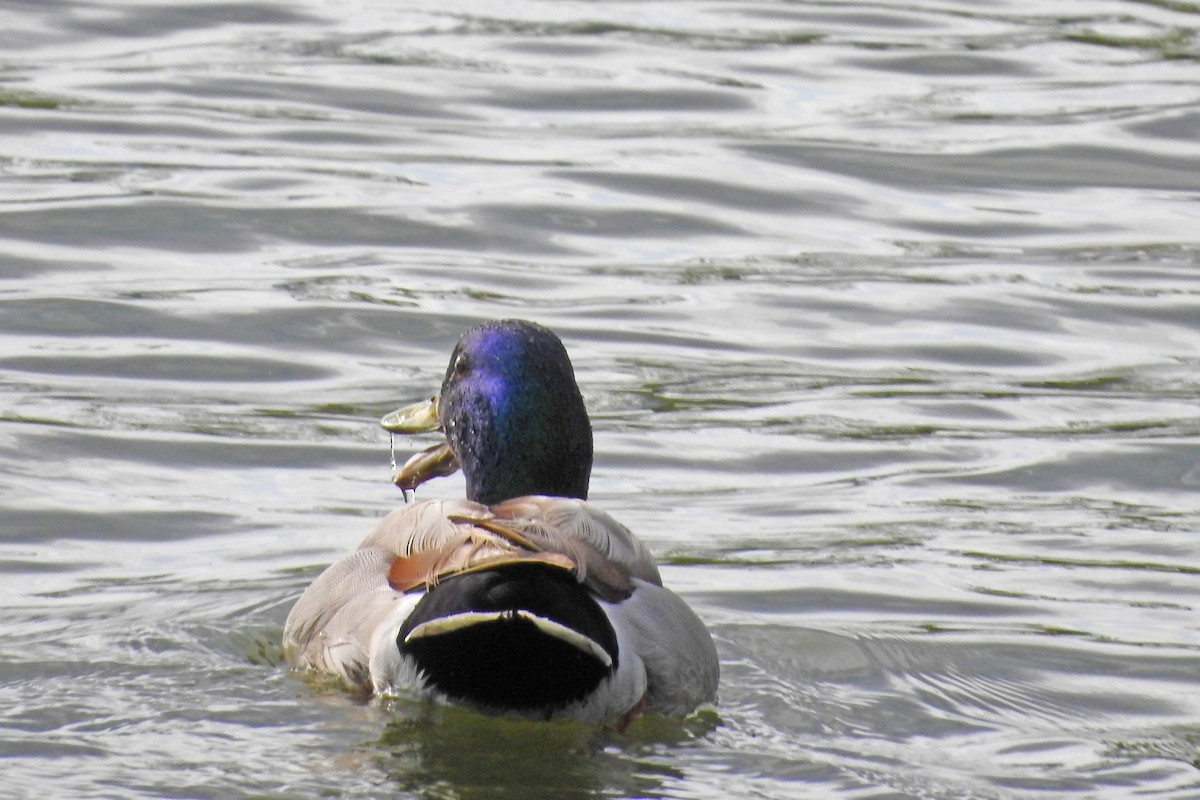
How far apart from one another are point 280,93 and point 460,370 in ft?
24.5

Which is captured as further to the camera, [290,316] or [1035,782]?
[290,316]

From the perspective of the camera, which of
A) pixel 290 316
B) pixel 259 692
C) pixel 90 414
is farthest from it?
pixel 290 316

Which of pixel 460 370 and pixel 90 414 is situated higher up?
pixel 460 370

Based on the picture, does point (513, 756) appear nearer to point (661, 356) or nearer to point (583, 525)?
point (583, 525)

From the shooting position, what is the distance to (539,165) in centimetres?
1235

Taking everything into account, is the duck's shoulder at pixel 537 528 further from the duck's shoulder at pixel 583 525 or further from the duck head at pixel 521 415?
the duck head at pixel 521 415

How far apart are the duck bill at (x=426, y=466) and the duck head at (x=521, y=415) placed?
298 millimetres

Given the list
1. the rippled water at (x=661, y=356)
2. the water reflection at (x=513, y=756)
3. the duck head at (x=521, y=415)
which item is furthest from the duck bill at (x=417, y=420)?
the water reflection at (x=513, y=756)

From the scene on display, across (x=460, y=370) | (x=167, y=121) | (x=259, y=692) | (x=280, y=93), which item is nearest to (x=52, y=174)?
(x=167, y=121)

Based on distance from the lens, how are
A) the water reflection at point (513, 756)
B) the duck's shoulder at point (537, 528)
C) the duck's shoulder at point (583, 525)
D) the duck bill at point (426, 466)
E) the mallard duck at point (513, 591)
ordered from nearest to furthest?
1. the mallard duck at point (513, 591)
2. the water reflection at point (513, 756)
3. the duck's shoulder at point (537, 528)
4. the duck's shoulder at point (583, 525)
5. the duck bill at point (426, 466)

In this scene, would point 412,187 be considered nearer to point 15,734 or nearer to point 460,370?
point 460,370

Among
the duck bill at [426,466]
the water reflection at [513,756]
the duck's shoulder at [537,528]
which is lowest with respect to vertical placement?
the water reflection at [513,756]

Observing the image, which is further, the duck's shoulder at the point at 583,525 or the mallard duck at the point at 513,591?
the duck's shoulder at the point at 583,525

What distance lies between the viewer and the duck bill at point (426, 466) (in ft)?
21.8
